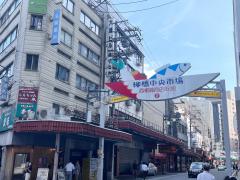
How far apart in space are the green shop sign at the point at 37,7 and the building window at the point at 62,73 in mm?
4841

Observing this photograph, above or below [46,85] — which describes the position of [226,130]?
below

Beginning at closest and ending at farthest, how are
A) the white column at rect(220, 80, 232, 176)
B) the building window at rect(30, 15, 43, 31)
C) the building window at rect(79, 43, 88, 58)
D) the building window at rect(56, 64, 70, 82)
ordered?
the white column at rect(220, 80, 232, 176), the building window at rect(30, 15, 43, 31), the building window at rect(56, 64, 70, 82), the building window at rect(79, 43, 88, 58)

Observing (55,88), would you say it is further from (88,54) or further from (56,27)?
(88,54)

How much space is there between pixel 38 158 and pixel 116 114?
13384 mm

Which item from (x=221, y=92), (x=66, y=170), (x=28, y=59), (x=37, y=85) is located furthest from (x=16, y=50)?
A: (x=221, y=92)

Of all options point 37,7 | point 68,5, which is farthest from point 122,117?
point 37,7

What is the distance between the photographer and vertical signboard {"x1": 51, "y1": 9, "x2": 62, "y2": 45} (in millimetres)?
24328

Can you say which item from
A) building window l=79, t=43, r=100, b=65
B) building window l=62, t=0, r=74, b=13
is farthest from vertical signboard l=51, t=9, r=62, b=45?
building window l=79, t=43, r=100, b=65

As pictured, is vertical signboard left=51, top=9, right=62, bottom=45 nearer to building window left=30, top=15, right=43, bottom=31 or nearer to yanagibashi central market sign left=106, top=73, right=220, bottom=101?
building window left=30, top=15, right=43, bottom=31

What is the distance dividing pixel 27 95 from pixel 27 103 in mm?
636

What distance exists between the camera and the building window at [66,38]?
28031mm

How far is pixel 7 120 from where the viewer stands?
23.6 meters

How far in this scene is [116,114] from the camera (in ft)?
114

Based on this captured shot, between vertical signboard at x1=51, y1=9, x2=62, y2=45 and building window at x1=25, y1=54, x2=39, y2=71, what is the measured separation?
2.00m
